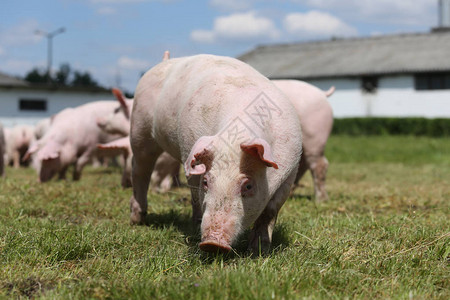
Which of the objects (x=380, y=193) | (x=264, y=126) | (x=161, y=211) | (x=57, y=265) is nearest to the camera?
(x=57, y=265)

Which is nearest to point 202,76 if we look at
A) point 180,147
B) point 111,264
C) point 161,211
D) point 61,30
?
point 180,147

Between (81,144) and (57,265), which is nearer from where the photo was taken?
(57,265)

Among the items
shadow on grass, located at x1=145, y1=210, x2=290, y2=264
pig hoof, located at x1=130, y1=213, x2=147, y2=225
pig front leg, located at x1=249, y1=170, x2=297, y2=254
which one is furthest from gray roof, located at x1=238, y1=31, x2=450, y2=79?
pig front leg, located at x1=249, y1=170, x2=297, y2=254

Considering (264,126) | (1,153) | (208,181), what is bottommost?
(1,153)

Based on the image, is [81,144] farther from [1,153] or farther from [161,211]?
[161,211]

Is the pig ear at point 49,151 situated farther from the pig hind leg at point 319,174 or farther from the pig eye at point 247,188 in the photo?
the pig eye at point 247,188

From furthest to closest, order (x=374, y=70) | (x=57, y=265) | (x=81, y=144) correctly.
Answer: (x=374, y=70) → (x=81, y=144) → (x=57, y=265)

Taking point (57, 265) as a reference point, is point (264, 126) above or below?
above

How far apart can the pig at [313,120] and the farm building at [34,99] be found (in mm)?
26398

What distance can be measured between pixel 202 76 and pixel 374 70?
25.9 metres

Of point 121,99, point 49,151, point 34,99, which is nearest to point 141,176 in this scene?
point 121,99

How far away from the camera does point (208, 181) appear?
3072mm

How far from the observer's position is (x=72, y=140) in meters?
9.23

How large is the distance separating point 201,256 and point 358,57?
29546 mm
